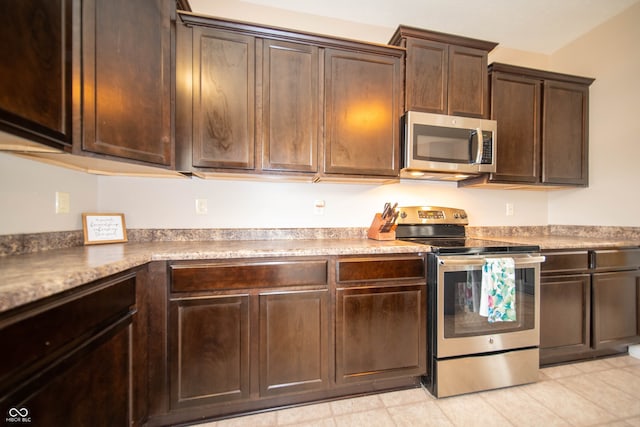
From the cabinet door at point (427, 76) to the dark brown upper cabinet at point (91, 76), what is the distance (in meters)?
1.61

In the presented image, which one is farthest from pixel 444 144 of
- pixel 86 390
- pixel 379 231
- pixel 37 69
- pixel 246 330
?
pixel 86 390

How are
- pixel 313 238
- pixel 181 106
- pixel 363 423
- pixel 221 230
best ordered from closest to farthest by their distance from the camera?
1. pixel 363 423
2. pixel 181 106
3. pixel 221 230
4. pixel 313 238

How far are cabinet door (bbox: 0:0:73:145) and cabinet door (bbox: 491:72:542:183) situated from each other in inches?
105

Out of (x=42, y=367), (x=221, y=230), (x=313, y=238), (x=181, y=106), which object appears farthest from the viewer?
(x=313, y=238)

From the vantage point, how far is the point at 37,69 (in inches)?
34.8

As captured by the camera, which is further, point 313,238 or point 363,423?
point 313,238

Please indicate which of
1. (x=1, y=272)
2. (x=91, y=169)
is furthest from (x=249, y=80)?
(x=1, y=272)

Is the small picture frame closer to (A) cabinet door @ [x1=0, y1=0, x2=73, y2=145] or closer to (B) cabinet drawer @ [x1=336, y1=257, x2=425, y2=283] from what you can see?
(A) cabinet door @ [x1=0, y1=0, x2=73, y2=145]

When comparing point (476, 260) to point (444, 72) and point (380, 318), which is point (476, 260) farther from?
point (444, 72)

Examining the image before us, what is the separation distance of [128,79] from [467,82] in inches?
88.7

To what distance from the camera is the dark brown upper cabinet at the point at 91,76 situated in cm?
82

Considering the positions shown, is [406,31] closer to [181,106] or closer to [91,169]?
[181,106]

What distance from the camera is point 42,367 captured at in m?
0.70

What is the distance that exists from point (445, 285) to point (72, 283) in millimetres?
1764
